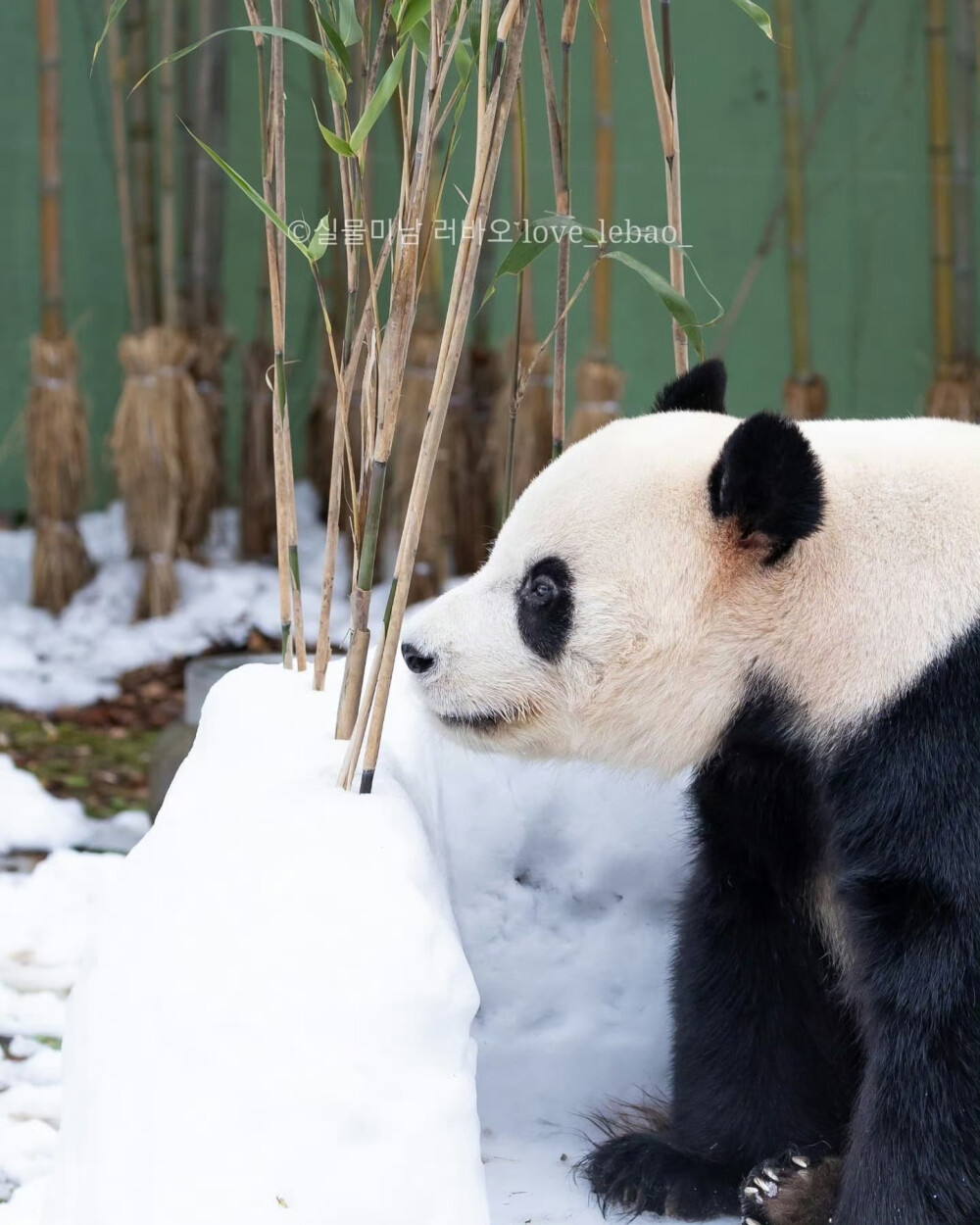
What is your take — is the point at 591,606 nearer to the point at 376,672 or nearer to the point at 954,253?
the point at 376,672

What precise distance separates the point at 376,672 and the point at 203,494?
3154 mm

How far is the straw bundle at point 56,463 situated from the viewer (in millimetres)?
4375

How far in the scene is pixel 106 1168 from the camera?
117 cm

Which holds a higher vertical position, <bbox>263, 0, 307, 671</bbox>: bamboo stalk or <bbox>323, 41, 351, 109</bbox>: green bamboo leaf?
<bbox>323, 41, 351, 109</bbox>: green bamboo leaf

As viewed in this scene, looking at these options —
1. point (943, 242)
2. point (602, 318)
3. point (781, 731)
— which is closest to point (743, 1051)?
point (781, 731)

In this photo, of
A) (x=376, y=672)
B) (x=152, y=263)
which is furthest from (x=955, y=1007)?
(x=152, y=263)

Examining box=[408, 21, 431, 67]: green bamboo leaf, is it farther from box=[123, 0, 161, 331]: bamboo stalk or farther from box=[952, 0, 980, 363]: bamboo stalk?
box=[952, 0, 980, 363]: bamboo stalk

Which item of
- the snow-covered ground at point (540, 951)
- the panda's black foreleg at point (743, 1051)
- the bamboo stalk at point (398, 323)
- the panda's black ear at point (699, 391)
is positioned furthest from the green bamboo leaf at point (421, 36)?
the panda's black foreleg at point (743, 1051)

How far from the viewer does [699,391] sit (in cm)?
176

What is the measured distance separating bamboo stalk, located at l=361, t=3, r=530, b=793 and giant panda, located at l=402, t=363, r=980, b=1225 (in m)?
0.07

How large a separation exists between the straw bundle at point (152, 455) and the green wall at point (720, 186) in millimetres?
416

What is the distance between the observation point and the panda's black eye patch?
153cm

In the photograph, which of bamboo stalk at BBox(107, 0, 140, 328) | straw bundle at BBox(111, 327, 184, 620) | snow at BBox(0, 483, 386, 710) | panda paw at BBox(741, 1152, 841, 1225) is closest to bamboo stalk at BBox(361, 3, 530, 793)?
panda paw at BBox(741, 1152, 841, 1225)

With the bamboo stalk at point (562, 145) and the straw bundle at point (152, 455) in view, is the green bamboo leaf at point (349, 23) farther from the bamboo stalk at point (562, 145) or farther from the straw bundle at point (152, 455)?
the straw bundle at point (152, 455)
